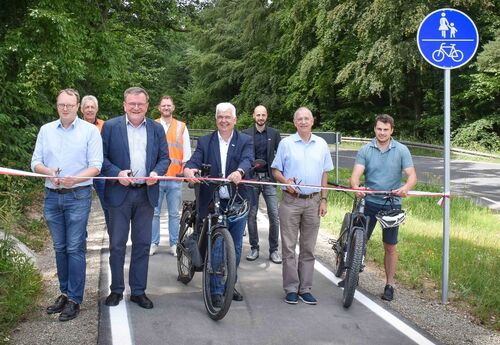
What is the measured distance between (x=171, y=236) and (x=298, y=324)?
9.98 ft

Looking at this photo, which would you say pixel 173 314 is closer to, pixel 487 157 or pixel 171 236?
pixel 171 236

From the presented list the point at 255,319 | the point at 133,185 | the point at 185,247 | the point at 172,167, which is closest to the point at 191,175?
the point at 133,185

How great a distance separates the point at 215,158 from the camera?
559 cm

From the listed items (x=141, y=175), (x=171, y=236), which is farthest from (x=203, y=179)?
(x=171, y=236)

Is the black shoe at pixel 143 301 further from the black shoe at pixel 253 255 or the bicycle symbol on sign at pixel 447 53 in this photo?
the bicycle symbol on sign at pixel 447 53

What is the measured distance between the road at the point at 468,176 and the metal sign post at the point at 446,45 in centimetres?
677

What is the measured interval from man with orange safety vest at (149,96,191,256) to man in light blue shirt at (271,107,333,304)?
2221mm

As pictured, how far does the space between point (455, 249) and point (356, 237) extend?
301cm

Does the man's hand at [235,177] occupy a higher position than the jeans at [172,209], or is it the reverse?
the man's hand at [235,177]

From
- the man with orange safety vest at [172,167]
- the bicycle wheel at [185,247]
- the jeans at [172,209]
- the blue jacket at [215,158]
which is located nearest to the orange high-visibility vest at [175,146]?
the man with orange safety vest at [172,167]

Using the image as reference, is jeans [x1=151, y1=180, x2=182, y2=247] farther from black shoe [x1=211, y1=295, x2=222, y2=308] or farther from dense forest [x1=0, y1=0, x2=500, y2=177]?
dense forest [x1=0, y1=0, x2=500, y2=177]

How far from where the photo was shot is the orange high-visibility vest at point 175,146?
754 centimetres

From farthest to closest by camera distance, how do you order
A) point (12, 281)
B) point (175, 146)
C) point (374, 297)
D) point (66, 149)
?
point (175, 146) < point (374, 297) < point (12, 281) < point (66, 149)

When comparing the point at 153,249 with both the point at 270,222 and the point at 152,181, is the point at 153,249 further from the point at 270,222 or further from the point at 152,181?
the point at 152,181
